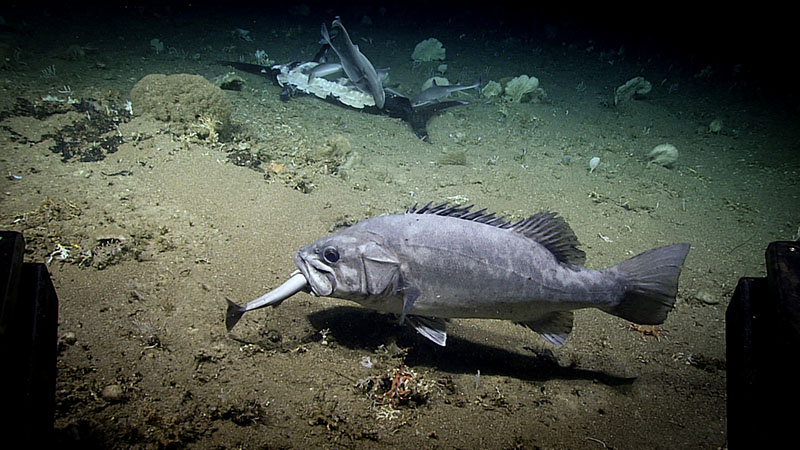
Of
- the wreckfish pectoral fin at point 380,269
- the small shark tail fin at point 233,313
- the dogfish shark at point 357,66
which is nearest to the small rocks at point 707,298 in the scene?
the wreckfish pectoral fin at point 380,269

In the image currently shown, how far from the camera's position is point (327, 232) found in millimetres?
4566

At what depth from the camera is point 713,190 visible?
284 inches

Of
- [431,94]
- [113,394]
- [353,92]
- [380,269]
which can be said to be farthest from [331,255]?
[353,92]

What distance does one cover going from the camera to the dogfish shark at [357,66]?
25.4 feet

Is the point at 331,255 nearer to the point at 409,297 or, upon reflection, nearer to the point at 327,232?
the point at 409,297

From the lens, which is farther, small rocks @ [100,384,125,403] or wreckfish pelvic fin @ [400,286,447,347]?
wreckfish pelvic fin @ [400,286,447,347]

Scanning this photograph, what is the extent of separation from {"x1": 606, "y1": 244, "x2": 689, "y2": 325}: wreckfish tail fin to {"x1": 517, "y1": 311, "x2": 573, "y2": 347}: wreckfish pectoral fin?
0.37 meters

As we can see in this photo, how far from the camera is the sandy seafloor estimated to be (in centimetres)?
246

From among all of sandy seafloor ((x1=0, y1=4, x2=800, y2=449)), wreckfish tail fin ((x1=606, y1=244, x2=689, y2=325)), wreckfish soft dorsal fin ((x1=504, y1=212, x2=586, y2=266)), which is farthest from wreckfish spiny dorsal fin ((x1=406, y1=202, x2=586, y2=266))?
sandy seafloor ((x1=0, y1=4, x2=800, y2=449))

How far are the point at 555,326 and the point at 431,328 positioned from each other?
43.5 inches

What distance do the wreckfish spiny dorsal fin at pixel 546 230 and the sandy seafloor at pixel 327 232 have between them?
3.63 feet

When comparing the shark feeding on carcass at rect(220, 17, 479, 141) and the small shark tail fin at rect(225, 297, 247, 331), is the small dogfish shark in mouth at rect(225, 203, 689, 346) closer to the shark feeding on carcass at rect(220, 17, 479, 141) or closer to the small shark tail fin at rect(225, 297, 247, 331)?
the small shark tail fin at rect(225, 297, 247, 331)

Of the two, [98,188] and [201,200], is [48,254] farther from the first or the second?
[201,200]

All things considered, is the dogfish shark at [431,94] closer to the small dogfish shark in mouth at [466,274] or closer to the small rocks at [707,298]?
the small rocks at [707,298]
